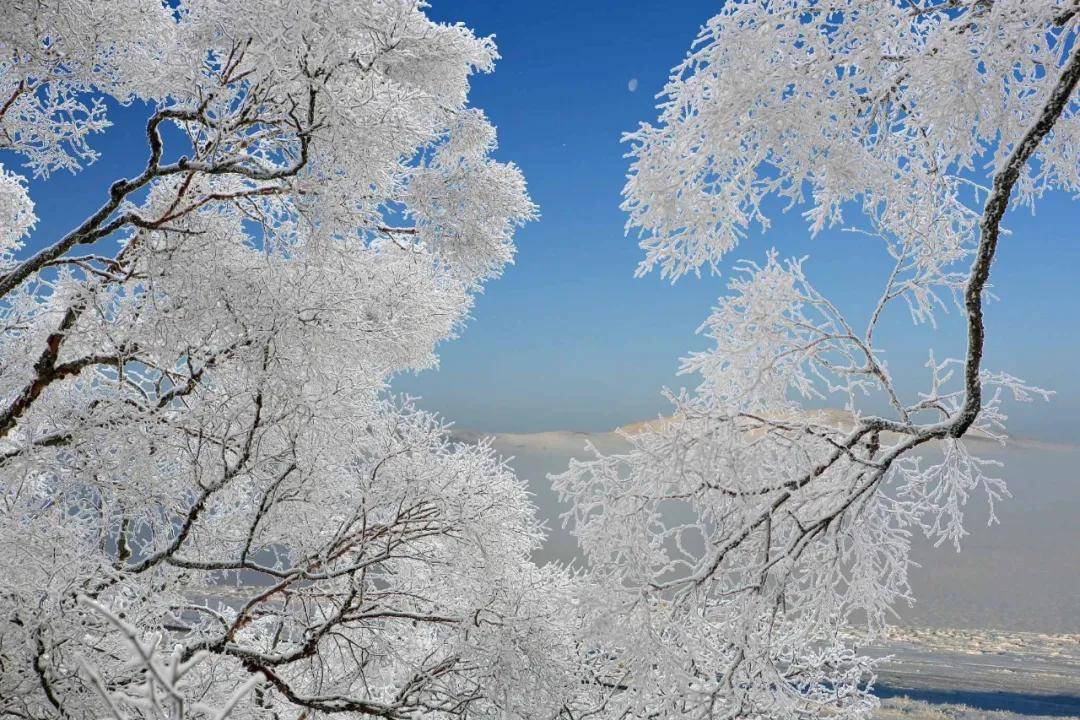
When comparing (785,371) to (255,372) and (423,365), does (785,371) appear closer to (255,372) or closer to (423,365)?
(255,372)

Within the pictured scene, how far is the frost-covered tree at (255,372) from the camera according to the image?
15.3ft

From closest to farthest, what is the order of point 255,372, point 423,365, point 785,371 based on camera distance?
point 785,371 → point 255,372 → point 423,365

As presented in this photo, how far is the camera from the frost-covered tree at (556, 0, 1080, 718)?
11.5 ft

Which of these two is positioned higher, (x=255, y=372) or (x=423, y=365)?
(x=423, y=365)

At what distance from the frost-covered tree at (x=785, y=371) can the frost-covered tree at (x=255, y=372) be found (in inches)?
80.9

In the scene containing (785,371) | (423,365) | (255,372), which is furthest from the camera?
(423,365)

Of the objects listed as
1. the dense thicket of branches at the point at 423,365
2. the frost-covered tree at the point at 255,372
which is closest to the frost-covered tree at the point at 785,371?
the dense thicket of branches at the point at 423,365

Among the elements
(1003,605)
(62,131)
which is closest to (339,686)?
(62,131)

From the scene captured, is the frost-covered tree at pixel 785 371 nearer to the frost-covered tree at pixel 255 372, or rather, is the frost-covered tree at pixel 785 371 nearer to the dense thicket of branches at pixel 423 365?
the dense thicket of branches at pixel 423 365

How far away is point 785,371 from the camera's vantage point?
3.80m

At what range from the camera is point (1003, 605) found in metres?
25.3

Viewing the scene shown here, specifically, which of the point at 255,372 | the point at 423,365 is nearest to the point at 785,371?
the point at 255,372

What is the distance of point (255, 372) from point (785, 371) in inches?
134

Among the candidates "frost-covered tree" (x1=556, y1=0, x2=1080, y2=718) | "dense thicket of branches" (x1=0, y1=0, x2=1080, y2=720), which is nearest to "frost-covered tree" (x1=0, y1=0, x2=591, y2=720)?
"dense thicket of branches" (x1=0, y1=0, x2=1080, y2=720)
